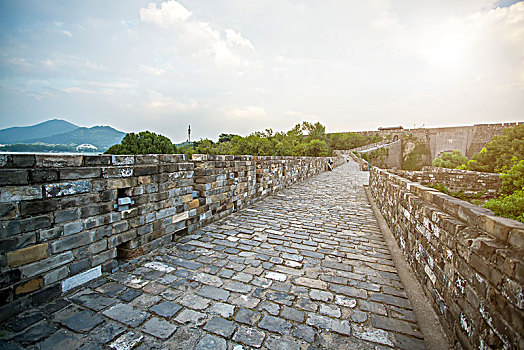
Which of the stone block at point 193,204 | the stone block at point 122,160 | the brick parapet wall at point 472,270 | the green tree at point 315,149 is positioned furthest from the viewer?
the green tree at point 315,149

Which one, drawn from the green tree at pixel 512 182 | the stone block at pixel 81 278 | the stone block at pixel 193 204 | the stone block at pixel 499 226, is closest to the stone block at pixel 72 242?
the stone block at pixel 81 278

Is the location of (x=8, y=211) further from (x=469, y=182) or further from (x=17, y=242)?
(x=469, y=182)

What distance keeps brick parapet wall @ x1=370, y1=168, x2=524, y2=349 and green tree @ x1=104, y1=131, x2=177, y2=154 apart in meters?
35.5

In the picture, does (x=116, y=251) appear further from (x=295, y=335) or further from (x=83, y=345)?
(x=295, y=335)

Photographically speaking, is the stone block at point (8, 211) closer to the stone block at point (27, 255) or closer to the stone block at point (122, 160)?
the stone block at point (27, 255)

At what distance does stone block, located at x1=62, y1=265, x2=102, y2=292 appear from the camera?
2.21m

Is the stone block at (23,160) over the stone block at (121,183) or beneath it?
over

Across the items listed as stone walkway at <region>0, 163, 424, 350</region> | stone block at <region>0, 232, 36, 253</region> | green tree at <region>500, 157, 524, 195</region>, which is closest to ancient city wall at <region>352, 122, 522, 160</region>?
green tree at <region>500, 157, 524, 195</region>

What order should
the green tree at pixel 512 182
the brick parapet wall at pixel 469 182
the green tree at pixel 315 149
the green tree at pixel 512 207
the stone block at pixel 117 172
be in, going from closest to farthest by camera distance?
the stone block at pixel 117 172 < the green tree at pixel 512 207 < the brick parapet wall at pixel 469 182 < the green tree at pixel 512 182 < the green tree at pixel 315 149

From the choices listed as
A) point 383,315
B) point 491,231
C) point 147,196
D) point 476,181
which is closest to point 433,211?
point 491,231

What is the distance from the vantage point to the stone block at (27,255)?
1.84 metres

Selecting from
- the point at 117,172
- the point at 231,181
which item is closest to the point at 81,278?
the point at 117,172

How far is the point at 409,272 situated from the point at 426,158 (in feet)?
181

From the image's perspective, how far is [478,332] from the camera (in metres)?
1.40
